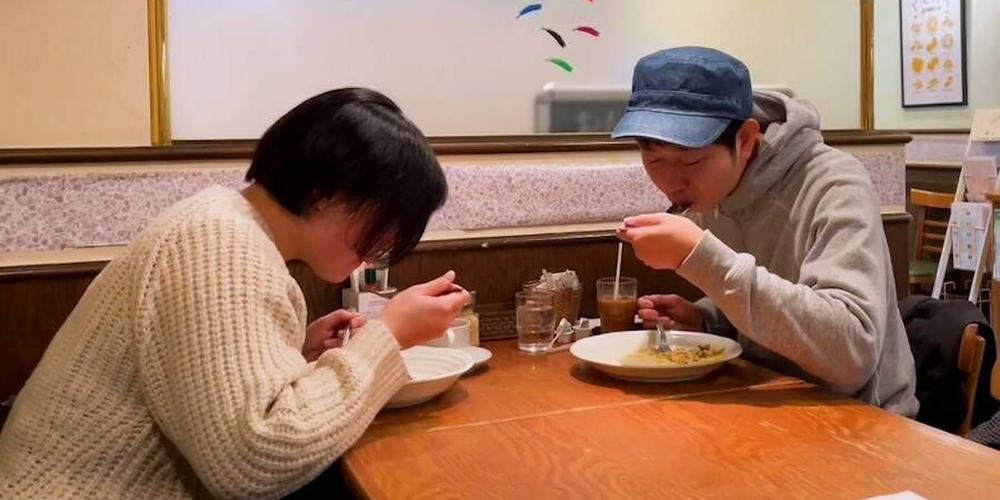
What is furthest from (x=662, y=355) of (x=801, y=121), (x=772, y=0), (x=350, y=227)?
A: (x=772, y=0)

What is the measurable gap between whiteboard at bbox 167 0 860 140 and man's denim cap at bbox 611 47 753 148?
652 millimetres

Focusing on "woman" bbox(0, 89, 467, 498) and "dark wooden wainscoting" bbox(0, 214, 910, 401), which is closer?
"woman" bbox(0, 89, 467, 498)

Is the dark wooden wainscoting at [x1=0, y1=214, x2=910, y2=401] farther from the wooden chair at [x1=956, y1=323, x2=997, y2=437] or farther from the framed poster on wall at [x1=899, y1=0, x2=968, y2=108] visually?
the framed poster on wall at [x1=899, y1=0, x2=968, y2=108]

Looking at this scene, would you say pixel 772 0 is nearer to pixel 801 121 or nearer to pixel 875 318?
pixel 801 121

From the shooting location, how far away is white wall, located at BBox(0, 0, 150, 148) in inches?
71.3

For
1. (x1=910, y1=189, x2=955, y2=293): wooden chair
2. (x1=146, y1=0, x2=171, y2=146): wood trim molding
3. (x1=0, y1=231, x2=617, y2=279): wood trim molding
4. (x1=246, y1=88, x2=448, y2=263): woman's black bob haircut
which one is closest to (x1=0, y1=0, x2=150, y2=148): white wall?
(x1=146, y1=0, x2=171, y2=146): wood trim molding

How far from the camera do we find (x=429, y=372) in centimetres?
165

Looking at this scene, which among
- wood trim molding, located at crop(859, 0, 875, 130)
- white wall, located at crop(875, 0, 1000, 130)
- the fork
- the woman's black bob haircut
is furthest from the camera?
white wall, located at crop(875, 0, 1000, 130)

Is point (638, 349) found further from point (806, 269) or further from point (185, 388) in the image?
point (185, 388)

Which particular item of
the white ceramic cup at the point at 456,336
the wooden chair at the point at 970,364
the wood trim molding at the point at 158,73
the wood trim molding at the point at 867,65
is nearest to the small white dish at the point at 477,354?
the white ceramic cup at the point at 456,336

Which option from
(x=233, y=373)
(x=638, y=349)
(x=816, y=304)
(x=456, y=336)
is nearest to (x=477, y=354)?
(x=456, y=336)

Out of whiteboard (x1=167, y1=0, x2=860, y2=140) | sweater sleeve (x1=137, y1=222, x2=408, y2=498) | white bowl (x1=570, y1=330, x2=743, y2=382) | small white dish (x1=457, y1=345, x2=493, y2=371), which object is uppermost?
whiteboard (x1=167, y1=0, x2=860, y2=140)

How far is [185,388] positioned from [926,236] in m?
5.21

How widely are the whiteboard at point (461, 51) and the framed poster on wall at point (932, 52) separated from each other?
357cm
